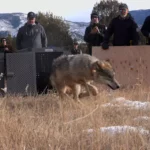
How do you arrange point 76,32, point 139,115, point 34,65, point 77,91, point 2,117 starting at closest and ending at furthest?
point 2,117, point 139,115, point 77,91, point 34,65, point 76,32

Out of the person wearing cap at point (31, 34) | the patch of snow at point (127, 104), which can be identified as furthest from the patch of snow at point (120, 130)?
the person wearing cap at point (31, 34)

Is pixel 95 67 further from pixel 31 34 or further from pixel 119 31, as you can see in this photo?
pixel 31 34

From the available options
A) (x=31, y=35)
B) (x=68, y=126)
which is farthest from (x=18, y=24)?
(x=68, y=126)

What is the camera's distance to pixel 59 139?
6.85 m

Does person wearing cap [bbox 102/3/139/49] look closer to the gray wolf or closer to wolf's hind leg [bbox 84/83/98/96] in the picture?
the gray wolf

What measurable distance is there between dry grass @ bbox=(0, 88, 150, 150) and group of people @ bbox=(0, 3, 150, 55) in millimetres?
2987

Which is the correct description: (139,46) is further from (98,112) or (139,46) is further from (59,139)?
(59,139)

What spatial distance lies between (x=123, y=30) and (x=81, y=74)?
Answer: 8.71 ft

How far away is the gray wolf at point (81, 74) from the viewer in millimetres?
10633

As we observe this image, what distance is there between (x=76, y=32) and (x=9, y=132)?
42604 mm

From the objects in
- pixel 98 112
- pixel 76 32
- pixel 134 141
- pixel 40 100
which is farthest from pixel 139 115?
pixel 76 32

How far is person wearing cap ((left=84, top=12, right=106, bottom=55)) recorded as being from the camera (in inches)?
539

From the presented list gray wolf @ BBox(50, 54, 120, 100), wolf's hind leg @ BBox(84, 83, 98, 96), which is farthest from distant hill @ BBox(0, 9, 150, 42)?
wolf's hind leg @ BBox(84, 83, 98, 96)

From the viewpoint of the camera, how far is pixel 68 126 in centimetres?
765
